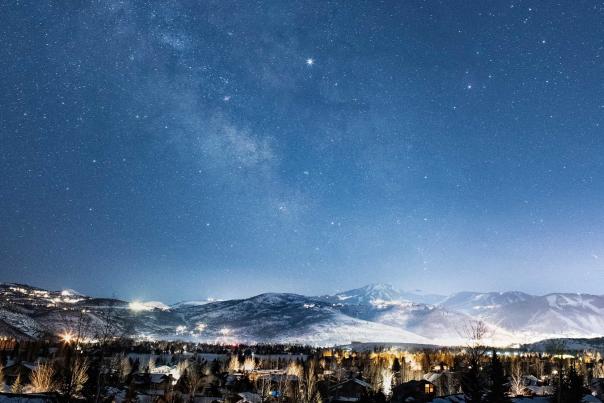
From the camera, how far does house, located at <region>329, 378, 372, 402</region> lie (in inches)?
2330

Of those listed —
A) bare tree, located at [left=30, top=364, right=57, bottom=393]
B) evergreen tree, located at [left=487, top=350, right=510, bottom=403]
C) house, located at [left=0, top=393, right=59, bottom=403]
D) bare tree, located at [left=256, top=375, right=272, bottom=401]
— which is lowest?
bare tree, located at [left=256, top=375, right=272, bottom=401]

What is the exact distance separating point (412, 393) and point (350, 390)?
24.8 ft

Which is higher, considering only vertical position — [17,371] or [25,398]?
[25,398]

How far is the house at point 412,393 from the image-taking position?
191ft

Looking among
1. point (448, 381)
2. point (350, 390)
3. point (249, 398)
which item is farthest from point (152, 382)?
point (448, 381)

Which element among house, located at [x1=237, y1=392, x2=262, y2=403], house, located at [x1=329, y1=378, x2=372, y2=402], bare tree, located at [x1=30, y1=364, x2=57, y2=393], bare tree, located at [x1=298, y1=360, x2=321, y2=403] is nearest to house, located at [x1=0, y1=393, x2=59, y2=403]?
bare tree, located at [x1=30, y1=364, x2=57, y2=393]

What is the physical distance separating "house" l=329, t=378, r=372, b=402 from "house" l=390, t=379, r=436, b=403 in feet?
11.9

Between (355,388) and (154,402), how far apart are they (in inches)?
956

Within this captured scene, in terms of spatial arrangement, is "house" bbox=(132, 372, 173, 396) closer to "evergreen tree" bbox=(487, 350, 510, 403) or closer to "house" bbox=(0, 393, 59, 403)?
"house" bbox=(0, 393, 59, 403)

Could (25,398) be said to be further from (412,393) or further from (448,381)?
(448,381)

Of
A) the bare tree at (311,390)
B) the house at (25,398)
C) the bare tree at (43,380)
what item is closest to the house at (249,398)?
the bare tree at (311,390)

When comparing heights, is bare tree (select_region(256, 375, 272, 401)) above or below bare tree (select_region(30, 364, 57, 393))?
below

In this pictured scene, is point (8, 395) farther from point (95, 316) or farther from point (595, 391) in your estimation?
point (95, 316)

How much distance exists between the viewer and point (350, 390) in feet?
201
